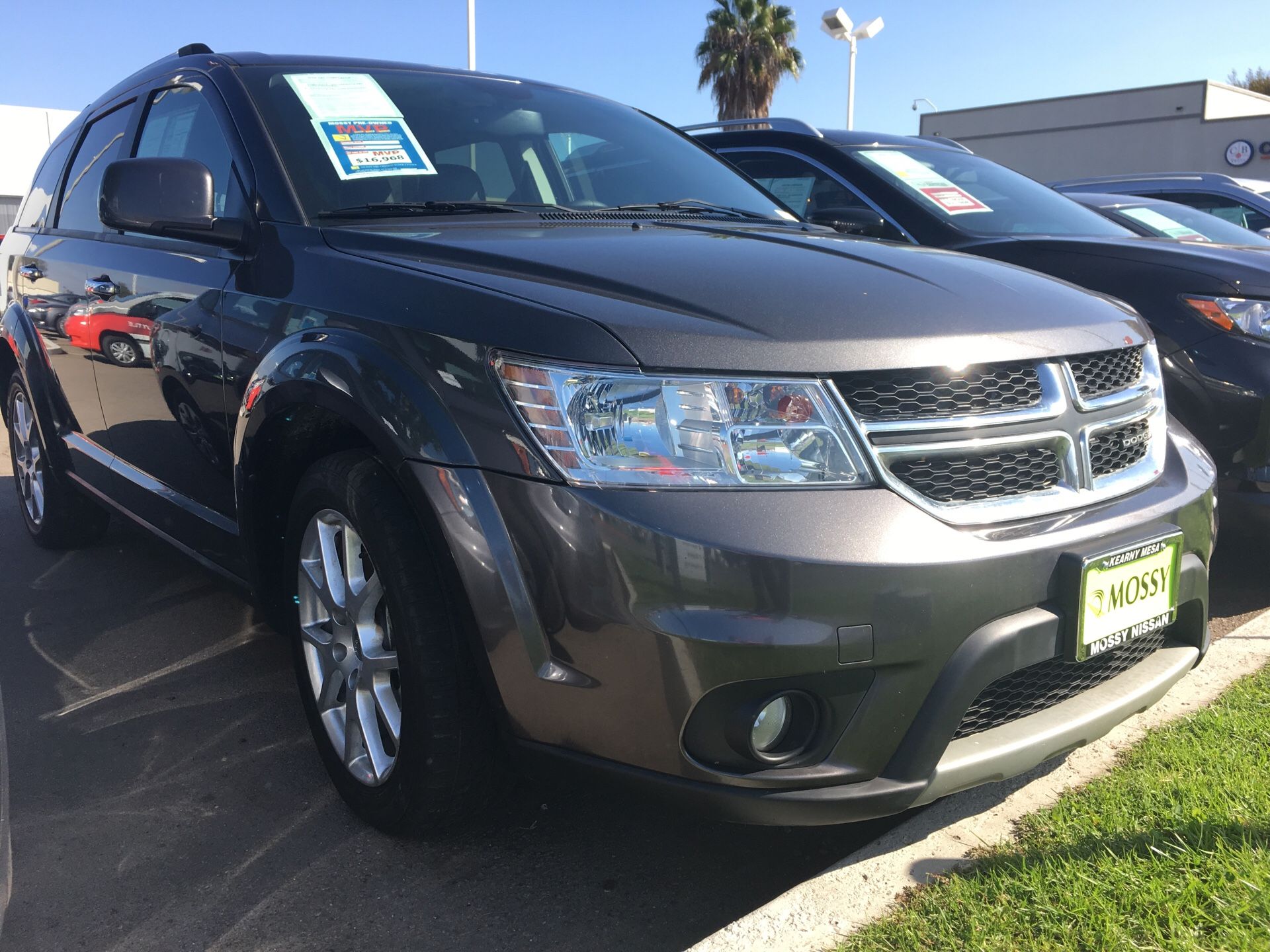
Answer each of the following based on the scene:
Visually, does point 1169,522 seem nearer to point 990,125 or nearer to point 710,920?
point 710,920

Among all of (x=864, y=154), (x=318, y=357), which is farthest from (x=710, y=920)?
(x=864, y=154)

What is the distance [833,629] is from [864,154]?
356 cm

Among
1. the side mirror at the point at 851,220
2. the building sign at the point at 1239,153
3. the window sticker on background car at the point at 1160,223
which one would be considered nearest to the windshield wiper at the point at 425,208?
the side mirror at the point at 851,220

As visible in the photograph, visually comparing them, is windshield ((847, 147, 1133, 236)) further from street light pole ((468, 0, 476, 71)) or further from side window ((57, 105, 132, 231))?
street light pole ((468, 0, 476, 71))

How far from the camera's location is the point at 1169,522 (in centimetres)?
223

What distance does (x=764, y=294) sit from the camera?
83.3 inches

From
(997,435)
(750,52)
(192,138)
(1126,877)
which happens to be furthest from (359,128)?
(750,52)

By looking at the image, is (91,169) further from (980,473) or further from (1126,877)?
(1126,877)

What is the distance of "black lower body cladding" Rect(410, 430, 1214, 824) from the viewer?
177 cm

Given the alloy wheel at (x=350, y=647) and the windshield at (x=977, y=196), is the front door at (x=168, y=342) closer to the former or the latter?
the alloy wheel at (x=350, y=647)

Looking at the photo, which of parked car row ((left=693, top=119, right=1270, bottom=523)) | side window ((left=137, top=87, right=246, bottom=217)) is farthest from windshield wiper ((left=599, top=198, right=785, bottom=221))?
side window ((left=137, top=87, right=246, bottom=217))

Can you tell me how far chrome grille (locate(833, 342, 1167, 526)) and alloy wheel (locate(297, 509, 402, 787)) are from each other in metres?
1.03

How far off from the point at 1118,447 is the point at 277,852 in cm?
198

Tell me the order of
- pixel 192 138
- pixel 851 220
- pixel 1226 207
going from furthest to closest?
pixel 1226 207 → pixel 851 220 → pixel 192 138
